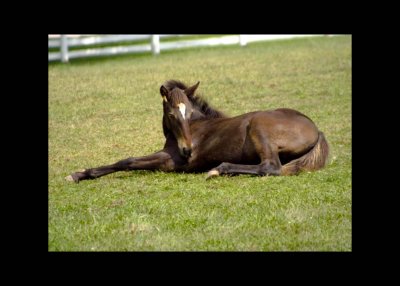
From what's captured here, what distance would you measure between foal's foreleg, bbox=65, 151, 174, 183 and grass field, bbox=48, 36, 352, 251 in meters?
0.13

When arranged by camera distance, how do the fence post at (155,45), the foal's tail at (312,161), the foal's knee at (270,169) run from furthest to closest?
1. the fence post at (155,45)
2. the foal's tail at (312,161)
3. the foal's knee at (270,169)

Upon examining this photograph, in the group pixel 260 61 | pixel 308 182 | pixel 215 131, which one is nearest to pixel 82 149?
pixel 215 131

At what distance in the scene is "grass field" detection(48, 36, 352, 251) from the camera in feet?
21.3

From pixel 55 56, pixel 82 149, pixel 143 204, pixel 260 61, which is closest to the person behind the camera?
pixel 143 204

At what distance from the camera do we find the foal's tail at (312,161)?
29.9ft

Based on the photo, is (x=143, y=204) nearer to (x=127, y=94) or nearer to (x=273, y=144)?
(x=273, y=144)

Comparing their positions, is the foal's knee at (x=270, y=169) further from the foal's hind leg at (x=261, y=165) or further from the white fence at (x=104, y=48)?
the white fence at (x=104, y=48)

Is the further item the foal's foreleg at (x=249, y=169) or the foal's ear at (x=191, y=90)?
the foal's ear at (x=191, y=90)

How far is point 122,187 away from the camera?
28.6 feet

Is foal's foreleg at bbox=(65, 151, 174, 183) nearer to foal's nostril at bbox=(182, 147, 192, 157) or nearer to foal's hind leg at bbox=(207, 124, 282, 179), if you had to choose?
foal's nostril at bbox=(182, 147, 192, 157)

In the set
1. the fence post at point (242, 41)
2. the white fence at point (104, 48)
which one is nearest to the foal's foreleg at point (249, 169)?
the white fence at point (104, 48)

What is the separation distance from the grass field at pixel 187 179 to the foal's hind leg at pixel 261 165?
11cm

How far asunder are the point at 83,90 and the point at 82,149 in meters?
5.98

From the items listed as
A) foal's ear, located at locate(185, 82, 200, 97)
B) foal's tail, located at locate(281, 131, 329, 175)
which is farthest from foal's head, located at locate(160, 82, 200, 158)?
foal's tail, located at locate(281, 131, 329, 175)
